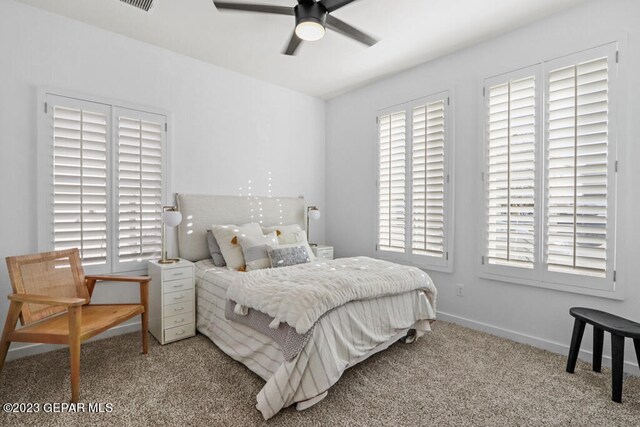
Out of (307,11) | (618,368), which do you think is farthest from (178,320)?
(618,368)

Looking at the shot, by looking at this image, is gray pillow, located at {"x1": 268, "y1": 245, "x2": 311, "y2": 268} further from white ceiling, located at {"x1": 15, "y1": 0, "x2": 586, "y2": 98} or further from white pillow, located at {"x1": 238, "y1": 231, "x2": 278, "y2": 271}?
white ceiling, located at {"x1": 15, "y1": 0, "x2": 586, "y2": 98}

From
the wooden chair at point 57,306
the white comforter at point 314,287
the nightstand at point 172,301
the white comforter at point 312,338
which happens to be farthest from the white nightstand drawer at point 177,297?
the white comforter at point 314,287

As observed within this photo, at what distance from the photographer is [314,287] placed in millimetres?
2119

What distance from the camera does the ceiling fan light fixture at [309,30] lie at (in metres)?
2.21

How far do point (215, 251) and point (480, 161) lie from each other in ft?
9.65

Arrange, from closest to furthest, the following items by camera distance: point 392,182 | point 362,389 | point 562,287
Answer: point 362,389 < point 562,287 < point 392,182

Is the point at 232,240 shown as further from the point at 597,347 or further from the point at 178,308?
the point at 597,347

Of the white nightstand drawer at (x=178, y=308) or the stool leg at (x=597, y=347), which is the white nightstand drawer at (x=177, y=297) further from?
the stool leg at (x=597, y=347)

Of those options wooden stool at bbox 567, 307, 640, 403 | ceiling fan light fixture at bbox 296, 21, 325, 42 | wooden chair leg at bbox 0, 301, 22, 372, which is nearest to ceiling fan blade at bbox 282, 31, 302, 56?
ceiling fan light fixture at bbox 296, 21, 325, 42

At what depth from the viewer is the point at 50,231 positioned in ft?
8.88

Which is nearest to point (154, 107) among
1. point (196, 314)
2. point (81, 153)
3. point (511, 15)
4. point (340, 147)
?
point (81, 153)

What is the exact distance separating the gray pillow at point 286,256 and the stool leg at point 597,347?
95.0 inches

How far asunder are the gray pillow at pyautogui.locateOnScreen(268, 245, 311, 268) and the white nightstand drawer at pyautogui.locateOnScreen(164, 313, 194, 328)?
91 centimetres

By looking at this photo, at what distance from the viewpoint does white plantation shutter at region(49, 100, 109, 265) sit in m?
2.75
